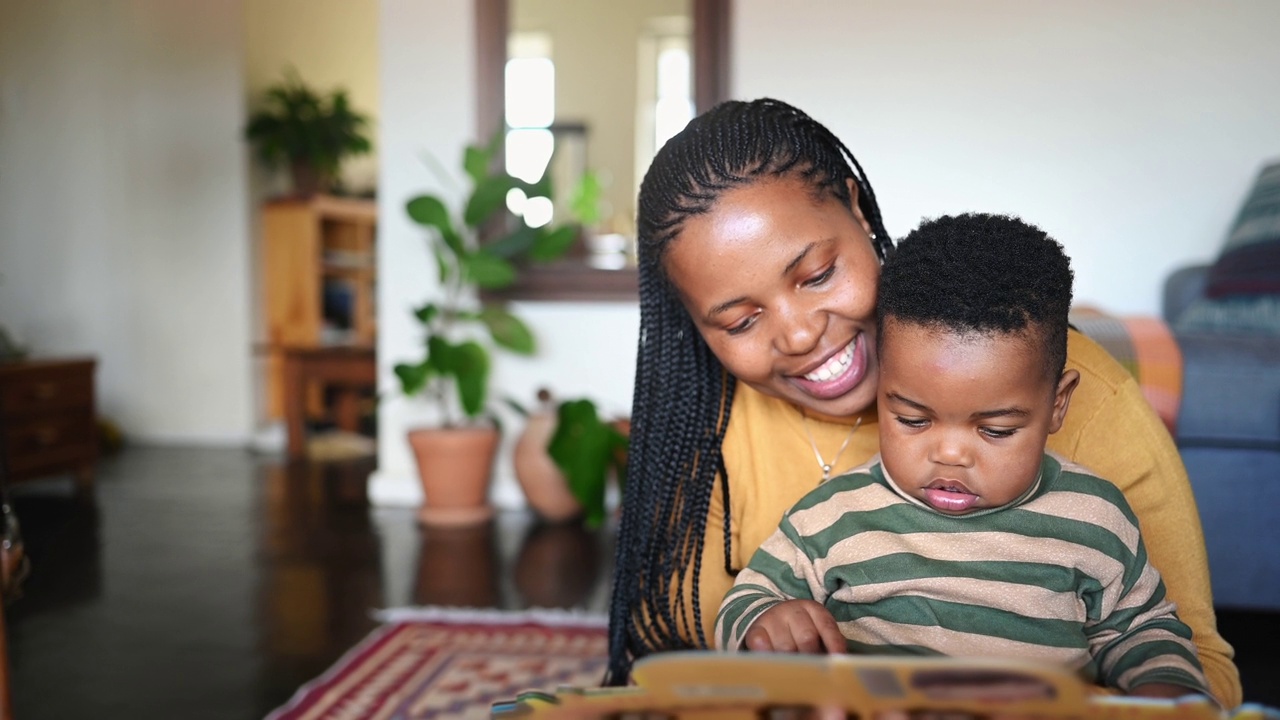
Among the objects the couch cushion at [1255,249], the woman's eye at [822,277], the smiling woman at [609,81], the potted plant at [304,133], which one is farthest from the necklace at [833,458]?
the smiling woman at [609,81]

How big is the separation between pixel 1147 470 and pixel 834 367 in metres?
0.34

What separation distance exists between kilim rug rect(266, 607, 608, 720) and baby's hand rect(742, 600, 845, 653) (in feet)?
4.16

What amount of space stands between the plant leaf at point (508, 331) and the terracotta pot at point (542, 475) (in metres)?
0.26

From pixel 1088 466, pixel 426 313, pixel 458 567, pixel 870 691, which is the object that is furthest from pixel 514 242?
pixel 870 691

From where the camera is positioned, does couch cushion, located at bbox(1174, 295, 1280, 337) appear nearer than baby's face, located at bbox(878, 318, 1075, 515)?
No

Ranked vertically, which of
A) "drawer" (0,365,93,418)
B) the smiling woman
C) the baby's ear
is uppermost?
the smiling woman

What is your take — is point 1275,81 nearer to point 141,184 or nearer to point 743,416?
point 743,416

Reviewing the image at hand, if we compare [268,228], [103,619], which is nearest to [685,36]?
[268,228]

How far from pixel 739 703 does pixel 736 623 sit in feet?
1.44

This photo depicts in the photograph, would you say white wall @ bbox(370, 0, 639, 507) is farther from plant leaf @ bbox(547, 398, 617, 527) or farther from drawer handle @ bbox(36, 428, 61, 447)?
drawer handle @ bbox(36, 428, 61, 447)

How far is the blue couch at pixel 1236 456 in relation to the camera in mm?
2305

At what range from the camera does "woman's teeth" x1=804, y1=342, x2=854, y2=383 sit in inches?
44.9

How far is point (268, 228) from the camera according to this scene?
6.06 m

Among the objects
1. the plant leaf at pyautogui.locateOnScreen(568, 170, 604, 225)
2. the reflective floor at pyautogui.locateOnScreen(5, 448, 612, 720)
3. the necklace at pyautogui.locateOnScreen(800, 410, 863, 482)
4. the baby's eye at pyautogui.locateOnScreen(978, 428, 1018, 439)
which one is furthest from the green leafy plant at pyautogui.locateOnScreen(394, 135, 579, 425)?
the plant leaf at pyautogui.locateOnScreen(568, 170, 604, 225)
